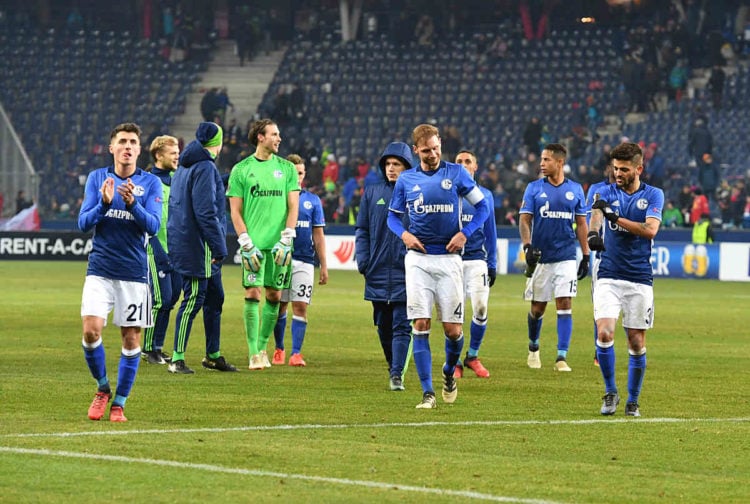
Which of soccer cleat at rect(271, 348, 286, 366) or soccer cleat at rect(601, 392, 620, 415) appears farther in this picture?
soccer cleat at rect(271, 348, 286, 366)

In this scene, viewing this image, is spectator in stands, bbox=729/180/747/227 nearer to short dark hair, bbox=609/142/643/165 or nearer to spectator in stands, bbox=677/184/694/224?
spectator in stands, bbox=677/184/694/224

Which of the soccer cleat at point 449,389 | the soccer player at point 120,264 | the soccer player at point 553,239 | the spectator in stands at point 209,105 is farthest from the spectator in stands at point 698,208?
the soccer player at point 120,264

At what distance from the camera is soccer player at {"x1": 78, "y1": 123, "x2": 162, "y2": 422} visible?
10.1 meters

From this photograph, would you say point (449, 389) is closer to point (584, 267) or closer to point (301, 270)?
point (584, 267)

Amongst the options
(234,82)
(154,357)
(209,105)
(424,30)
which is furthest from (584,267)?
(234,82)

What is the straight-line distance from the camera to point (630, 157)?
10992mm

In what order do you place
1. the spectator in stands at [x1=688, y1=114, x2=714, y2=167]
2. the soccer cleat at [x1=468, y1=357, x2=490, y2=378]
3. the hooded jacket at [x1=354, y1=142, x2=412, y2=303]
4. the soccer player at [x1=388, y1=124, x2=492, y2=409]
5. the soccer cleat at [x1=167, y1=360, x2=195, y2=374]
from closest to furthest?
1. the soccer player at [x1=388, y1=124, x2=492, y2=409]
2. the hooded jacket at [x1=354, y1=142, x2=412, y2=303]
3. the soccer cleat at [x1=167, y1=360, x2=195, y2=374]
4. the soccer cleat at [x1=468, y1=357, x2=490, y2=378]
5. the spectator in stands at [x1=688, y1=114, x2=714, y2=167]

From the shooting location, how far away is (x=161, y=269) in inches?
584

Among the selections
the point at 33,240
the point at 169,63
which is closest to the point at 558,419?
the point at 33,240

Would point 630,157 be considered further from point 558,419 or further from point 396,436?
point 396,436

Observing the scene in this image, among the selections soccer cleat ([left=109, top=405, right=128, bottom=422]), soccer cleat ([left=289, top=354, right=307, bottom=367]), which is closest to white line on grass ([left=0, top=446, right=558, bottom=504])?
soccer cleat ([left=109, top=405, right=128, bottom=422])

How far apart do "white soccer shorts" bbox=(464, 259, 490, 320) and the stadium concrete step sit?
31107 mm

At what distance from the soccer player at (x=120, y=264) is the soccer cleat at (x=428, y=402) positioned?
233cm

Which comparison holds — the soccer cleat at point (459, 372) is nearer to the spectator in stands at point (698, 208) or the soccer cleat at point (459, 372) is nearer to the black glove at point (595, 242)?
the black glove at point (595, 242)
